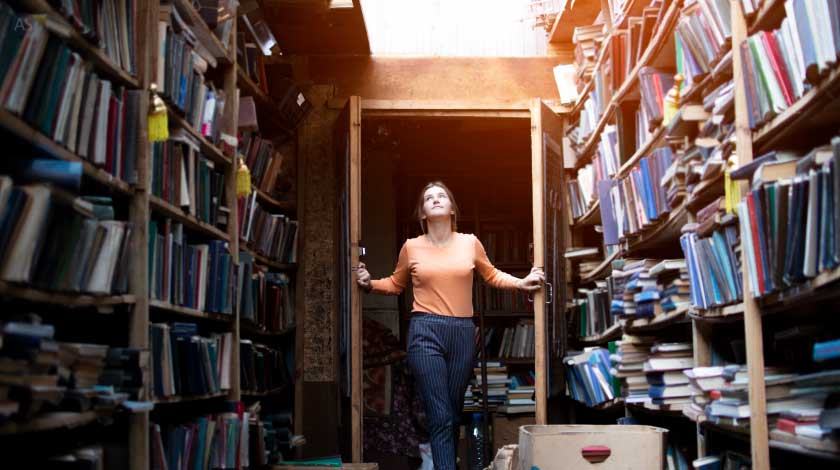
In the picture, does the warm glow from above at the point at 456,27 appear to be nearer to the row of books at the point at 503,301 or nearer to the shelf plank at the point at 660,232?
the row of books at the point at 503,301

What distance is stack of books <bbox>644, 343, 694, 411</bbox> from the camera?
4.04m

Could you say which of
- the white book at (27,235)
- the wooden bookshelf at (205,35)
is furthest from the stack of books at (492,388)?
the white book at (27,235)

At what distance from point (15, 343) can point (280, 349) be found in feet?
12.5

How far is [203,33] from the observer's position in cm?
410

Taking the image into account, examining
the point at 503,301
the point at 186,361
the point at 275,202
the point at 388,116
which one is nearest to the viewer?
the point at 186,361

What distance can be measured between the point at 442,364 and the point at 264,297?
1.16 metres

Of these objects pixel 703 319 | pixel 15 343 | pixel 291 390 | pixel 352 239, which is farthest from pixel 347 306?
pixel 15 343

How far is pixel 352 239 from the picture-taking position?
17.5 ft

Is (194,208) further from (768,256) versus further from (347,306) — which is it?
(768,256)

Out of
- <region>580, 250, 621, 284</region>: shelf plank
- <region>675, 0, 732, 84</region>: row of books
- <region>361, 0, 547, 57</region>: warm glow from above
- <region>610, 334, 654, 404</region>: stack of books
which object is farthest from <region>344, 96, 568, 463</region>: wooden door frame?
<region>675, 0, 732, 84</region>: row of books

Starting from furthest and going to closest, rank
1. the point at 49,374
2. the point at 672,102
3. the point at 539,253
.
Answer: the point at 539,253 < the point at 672,102 < the point at 49,374

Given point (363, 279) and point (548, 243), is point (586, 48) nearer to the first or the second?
point (548, 243)

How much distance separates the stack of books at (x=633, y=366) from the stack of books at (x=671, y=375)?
43 centimetres

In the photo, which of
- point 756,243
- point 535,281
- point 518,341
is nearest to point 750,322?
point 756,243
